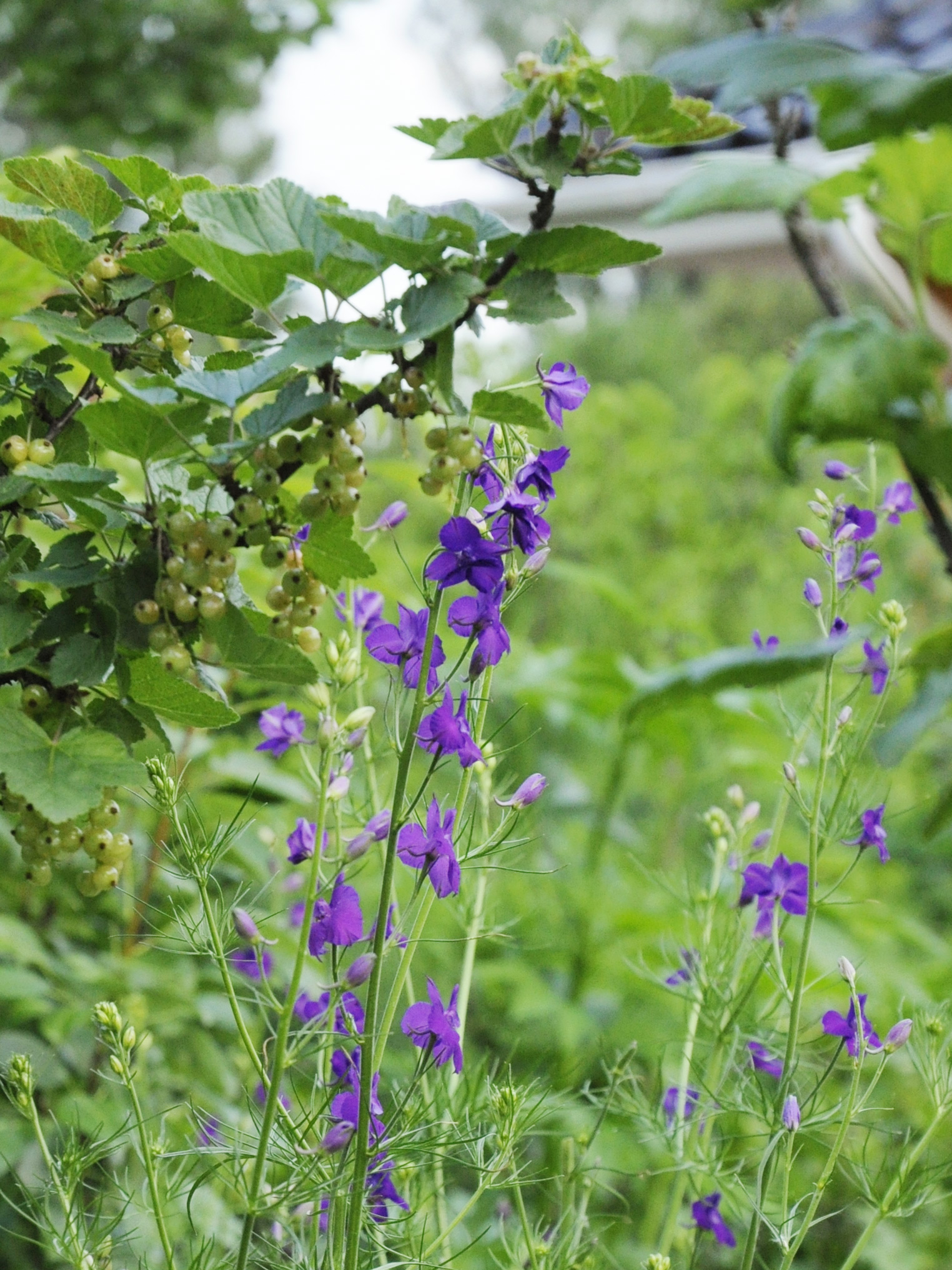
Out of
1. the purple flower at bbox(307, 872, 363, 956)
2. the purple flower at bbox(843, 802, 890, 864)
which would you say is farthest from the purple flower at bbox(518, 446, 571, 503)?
the purple flower at bbox(843, 802, 890, 864)

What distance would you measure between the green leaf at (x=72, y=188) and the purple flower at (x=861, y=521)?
0.48m

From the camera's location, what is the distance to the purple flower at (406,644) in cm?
57

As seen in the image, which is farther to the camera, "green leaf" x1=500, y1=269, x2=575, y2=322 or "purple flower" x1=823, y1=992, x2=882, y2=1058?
"purple flower" x1=823, y1=992, x2=882, y2=1058

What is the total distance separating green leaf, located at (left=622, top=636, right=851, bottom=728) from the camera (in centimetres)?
45

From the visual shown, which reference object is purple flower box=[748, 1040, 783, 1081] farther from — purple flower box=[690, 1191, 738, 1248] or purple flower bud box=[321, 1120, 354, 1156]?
purple flower bud box=[321, 1120, 354, 1156]

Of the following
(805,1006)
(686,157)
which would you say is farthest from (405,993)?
(686,157)

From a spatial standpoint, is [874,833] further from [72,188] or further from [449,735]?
[72,188]

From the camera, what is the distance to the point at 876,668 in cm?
77

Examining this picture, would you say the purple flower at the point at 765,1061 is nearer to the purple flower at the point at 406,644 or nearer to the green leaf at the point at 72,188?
the purple flower at the point at 406,644

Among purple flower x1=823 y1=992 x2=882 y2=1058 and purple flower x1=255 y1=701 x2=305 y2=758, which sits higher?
purple flower x1=255 y1=701 x2=305 y2=758

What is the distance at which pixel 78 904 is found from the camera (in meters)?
1.10

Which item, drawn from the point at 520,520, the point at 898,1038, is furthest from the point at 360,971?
the point at 898,1038

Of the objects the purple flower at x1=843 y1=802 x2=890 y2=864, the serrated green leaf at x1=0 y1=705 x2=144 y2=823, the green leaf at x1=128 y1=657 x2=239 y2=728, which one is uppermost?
the serrated green leaf at x1=0 y1=705 x2=144 y2=823

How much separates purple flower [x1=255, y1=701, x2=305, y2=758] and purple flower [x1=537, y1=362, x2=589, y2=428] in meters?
0.25
